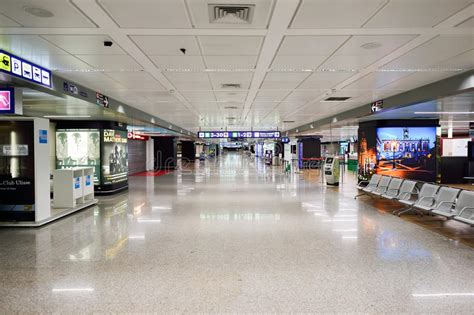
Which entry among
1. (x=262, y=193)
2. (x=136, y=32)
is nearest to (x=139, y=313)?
(x=136, y=32)

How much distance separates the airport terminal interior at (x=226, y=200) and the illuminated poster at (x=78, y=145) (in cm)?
195

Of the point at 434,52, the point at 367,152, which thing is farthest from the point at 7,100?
the point at 367,152

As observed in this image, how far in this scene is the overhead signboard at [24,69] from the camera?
168 inches

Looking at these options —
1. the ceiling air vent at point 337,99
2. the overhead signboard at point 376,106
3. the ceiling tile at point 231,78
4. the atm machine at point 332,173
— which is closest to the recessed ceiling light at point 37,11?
the ceiling tile at point 231,78

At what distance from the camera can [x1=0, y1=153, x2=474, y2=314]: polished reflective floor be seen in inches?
130

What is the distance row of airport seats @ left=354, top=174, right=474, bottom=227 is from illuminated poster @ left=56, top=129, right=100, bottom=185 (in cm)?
959

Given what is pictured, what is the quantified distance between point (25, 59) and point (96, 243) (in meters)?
3.24

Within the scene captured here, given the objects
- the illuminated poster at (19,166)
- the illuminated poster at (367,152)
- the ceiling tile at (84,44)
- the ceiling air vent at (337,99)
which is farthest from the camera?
the illuminated poster at (367,152)

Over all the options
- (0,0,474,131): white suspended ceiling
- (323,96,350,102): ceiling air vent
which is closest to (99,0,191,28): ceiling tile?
(0,0,474,131): white suspended ceiling

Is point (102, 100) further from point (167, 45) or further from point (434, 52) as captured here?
point (434, 52)

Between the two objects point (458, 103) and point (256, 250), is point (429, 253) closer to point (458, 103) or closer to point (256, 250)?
point (256, 250)

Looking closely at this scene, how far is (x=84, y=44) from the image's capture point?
4230 mm

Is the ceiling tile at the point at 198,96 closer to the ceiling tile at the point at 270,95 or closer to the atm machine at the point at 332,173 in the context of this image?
the ceiling tile at the point at 270,95

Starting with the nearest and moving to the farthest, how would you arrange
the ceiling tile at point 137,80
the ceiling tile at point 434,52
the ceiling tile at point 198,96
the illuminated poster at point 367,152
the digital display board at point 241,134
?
the ceiling tile at point 434,52 → the ceiling tile at point 137,80 → the ceiling tile at point 198,96 → the illuminated poster at point 367,152 → the digital display board at point 241,134
